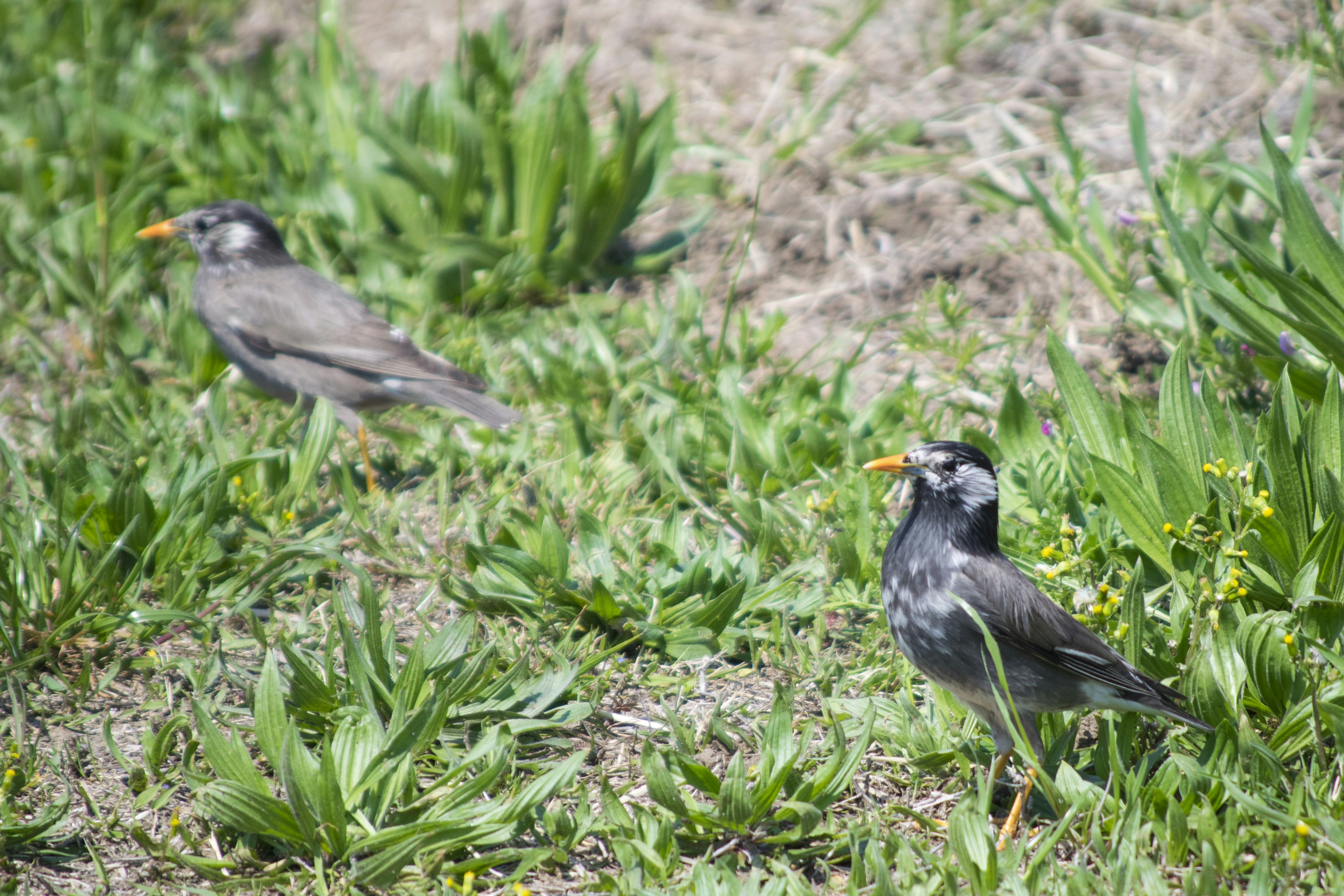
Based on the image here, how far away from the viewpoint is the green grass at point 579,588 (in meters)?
2.91

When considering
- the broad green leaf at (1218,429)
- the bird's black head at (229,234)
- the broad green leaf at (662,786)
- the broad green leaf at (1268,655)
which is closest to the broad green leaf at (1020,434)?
the broad green leaf at (1218,429)

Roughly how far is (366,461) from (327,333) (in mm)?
790

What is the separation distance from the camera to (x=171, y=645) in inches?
147

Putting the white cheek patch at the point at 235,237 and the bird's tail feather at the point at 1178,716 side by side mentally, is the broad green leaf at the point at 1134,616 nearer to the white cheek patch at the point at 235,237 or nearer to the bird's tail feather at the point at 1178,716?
the bird's tail feather at the point at 1178,716

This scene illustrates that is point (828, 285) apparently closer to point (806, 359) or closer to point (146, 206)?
point (806, 359)

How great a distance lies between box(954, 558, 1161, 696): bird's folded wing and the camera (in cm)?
310

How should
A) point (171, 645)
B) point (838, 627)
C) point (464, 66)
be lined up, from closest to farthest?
point (171, 645)
point (838, 627)
point (464, 66)

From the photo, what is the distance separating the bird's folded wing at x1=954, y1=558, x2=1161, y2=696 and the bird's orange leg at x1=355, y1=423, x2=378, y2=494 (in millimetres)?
2573

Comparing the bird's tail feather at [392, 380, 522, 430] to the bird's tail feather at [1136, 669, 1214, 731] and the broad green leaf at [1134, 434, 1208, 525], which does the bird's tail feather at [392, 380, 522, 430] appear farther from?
the bird's tail feather at [1136, 669, 1214, 731]

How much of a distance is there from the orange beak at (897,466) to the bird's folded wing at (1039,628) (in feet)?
1.23

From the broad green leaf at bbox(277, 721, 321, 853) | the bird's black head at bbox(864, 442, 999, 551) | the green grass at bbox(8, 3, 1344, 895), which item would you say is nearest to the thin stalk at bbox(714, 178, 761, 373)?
the green grass at bbox(8, 3, 1344, 895)

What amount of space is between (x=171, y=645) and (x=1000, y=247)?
422 centimetres

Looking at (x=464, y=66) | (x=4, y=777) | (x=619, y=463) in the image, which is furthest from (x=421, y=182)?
(x=4, y=777)

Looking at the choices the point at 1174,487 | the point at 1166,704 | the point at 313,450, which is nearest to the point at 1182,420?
the point at 1174,487
